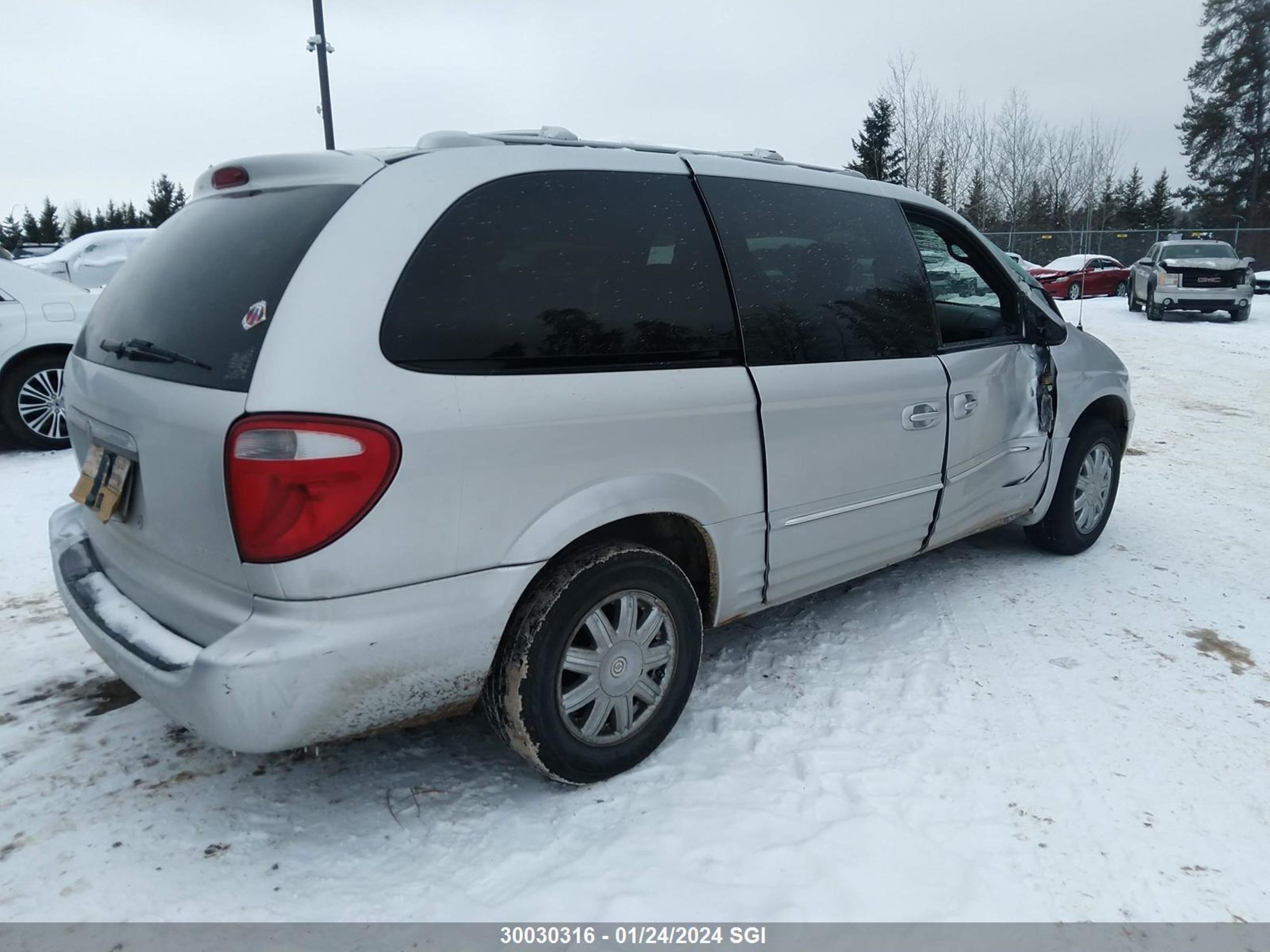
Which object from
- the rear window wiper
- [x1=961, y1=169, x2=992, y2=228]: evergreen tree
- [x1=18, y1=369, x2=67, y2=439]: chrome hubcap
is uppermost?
[x1=961, y1=169, x2=992, y2=228]: evergreen tree

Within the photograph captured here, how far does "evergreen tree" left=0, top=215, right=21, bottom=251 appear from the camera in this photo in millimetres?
36281

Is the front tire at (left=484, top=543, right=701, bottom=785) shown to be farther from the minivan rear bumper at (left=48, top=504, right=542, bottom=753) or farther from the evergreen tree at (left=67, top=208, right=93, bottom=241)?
the evergreen tree at (left=67, top=208, right=93, bottom=241)

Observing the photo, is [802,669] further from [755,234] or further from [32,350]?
[32,350]

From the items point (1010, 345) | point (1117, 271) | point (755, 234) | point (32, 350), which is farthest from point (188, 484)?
point (1117, 271)

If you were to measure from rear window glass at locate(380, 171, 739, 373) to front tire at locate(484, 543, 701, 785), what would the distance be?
2.08 ft

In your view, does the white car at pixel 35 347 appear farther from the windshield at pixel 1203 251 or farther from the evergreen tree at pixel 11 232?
the evergreen tree at pixel 11 232

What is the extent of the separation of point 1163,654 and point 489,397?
3057 mm

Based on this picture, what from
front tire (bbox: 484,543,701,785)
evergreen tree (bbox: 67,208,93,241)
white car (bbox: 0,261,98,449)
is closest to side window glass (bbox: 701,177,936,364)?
front tire (bbox: 484,543,701,785)

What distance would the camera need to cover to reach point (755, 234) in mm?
3113

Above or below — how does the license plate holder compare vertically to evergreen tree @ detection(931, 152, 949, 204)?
below

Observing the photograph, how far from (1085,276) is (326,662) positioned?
2970 centimetres

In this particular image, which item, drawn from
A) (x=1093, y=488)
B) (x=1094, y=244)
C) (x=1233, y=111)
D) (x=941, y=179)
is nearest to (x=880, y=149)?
(x=941, y=179)

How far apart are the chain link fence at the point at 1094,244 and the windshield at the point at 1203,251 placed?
15.8 metres

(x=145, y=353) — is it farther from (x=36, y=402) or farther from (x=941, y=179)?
(x=941, y=179)
